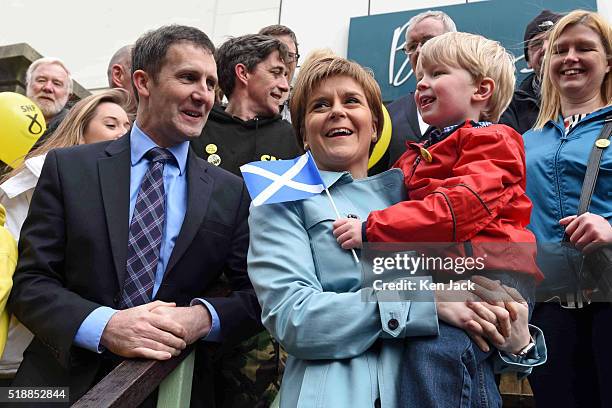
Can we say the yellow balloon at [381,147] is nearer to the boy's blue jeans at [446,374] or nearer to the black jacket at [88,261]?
the black jacket at [88,261]

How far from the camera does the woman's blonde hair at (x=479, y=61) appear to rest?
2.32m

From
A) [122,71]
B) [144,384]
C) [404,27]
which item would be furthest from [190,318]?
[404,27]

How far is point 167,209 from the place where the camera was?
238 centimetres

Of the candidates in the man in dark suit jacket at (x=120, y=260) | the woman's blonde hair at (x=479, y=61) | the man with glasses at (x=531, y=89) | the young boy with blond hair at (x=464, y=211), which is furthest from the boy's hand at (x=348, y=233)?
the man with glasses at (x=531, y=89)

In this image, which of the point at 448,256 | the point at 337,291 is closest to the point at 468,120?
the point at 448,256

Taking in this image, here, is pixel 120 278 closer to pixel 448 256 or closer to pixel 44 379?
pixel 44 379

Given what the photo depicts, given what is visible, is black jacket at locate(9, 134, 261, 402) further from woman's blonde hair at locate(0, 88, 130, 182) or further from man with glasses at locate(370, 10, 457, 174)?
man with glasses at locate(370, 10, 457, 174)

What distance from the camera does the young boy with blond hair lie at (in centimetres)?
167

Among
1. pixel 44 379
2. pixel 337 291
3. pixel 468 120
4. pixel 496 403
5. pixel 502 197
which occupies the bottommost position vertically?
pixel 44 379

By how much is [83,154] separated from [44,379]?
779mm

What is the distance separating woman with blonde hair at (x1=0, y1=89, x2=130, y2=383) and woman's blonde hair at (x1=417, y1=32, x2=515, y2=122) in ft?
5.61

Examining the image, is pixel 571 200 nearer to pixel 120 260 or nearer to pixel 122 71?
pixel 120 260

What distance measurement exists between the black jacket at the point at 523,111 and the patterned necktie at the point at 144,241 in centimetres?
161

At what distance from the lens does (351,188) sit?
2102 mm
